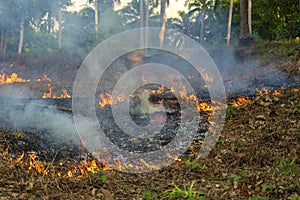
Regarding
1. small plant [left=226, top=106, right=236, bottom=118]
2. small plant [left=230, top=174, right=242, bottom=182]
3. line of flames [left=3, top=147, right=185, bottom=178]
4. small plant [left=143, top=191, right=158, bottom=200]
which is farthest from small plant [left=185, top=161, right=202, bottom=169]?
small plant [left=226, top=106, right=236, bottom=118]

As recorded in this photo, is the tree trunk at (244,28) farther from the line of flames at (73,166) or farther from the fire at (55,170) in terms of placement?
the fire at (55,170)

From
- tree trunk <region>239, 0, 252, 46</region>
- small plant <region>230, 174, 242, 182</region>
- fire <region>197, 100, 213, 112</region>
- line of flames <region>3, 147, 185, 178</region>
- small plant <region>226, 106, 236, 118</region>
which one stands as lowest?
line of flames <region>3, 147, 185, 178</region>

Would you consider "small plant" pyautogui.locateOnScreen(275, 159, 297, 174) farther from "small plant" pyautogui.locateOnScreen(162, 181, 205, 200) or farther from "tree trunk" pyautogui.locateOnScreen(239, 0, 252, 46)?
"tree trunk" pyautogui.locateOnScreen(239, 0, 252, 46)

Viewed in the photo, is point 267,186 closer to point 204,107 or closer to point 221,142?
point 221,142

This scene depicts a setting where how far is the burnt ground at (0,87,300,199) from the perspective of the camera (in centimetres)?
475

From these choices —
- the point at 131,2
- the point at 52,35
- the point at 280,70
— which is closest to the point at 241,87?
the point at 280,70

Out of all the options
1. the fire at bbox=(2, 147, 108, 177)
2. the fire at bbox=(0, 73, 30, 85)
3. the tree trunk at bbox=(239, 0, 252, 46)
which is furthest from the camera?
the tree trunk at bbox=(239, 0, 252, 46)

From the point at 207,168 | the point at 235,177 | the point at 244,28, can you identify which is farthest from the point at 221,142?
the point at 244,28

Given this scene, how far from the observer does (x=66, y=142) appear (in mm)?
8062

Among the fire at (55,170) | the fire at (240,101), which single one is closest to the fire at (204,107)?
the fire at (240,101)

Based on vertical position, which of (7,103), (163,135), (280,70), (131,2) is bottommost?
(163,135)

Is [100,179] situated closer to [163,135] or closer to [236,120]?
[163,135]

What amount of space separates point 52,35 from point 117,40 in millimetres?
19135

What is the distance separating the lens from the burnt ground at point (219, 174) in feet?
15.6
